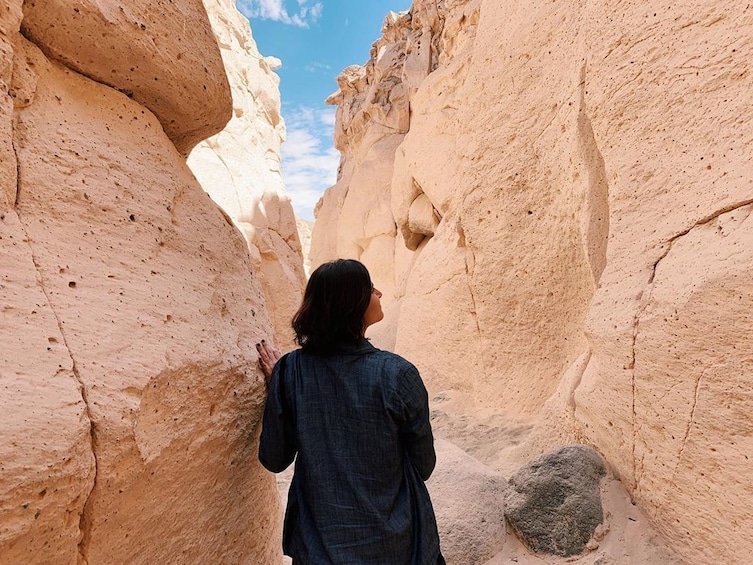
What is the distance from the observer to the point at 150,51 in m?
1.58

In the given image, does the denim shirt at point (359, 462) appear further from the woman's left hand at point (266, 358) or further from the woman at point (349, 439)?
the woman's left hand at point (266, 358)

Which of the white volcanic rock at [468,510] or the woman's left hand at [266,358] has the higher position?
the woman's left hand at [266,358]

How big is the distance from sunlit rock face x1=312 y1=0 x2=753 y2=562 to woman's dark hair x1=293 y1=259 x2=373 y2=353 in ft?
3.87

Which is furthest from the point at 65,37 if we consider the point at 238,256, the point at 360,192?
Answer: the point at 360,192

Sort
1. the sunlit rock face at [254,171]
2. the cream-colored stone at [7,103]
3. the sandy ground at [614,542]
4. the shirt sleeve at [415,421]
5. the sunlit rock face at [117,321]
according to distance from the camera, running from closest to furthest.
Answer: the sunlit rock face at [117,321] < the cream-colored stone at [7,103] < the shirt sleeve at [415,421] < the sandy ground at [614,542] < the sunlit rock face at [254,171]

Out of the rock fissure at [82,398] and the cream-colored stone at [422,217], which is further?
the cream-colored stone at [422,217]

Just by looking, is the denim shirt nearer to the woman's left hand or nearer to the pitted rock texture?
the woman's left hand

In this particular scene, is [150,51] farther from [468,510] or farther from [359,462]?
[468,510]

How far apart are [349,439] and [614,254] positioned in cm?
160

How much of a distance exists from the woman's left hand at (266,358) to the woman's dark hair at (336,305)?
35 centimetres

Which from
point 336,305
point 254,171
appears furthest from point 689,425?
point 254,171

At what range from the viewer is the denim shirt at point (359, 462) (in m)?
1.23

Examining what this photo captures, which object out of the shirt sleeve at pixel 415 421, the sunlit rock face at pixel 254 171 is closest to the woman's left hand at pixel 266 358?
the shirt sleeve at pixel 415 421

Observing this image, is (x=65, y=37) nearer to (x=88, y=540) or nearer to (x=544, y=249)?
(x=88, y=540)
